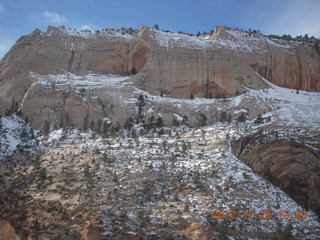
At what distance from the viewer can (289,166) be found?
71.9 ft

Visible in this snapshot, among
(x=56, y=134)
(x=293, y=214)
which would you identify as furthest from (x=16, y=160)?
(x=293, y=214)

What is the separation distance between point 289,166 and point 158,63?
60.2 feet

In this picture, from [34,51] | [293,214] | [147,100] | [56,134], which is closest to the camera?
[293,214]

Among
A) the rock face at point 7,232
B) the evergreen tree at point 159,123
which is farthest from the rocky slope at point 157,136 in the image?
the evergreen tree at point 159,123

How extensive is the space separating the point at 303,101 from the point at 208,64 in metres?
9.02

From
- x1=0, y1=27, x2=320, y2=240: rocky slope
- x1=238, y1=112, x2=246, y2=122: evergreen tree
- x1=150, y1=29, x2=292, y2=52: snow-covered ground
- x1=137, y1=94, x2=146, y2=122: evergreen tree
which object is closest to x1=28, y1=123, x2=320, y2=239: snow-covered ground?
x1=0, y1=27, x2=320, y2=240: rocky slope

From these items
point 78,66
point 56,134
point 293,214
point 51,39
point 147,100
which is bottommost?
point 293,214

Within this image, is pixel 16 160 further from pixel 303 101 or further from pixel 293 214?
pixel 303 101

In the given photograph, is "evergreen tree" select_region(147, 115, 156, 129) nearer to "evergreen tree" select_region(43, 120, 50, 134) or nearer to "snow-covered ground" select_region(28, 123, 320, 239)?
"snow-covered ground" select_region(28, 123, 320, 239)

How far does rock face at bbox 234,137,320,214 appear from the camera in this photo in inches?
827

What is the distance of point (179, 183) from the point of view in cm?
1950

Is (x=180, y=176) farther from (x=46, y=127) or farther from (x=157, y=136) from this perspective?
(x=46, y=127)
